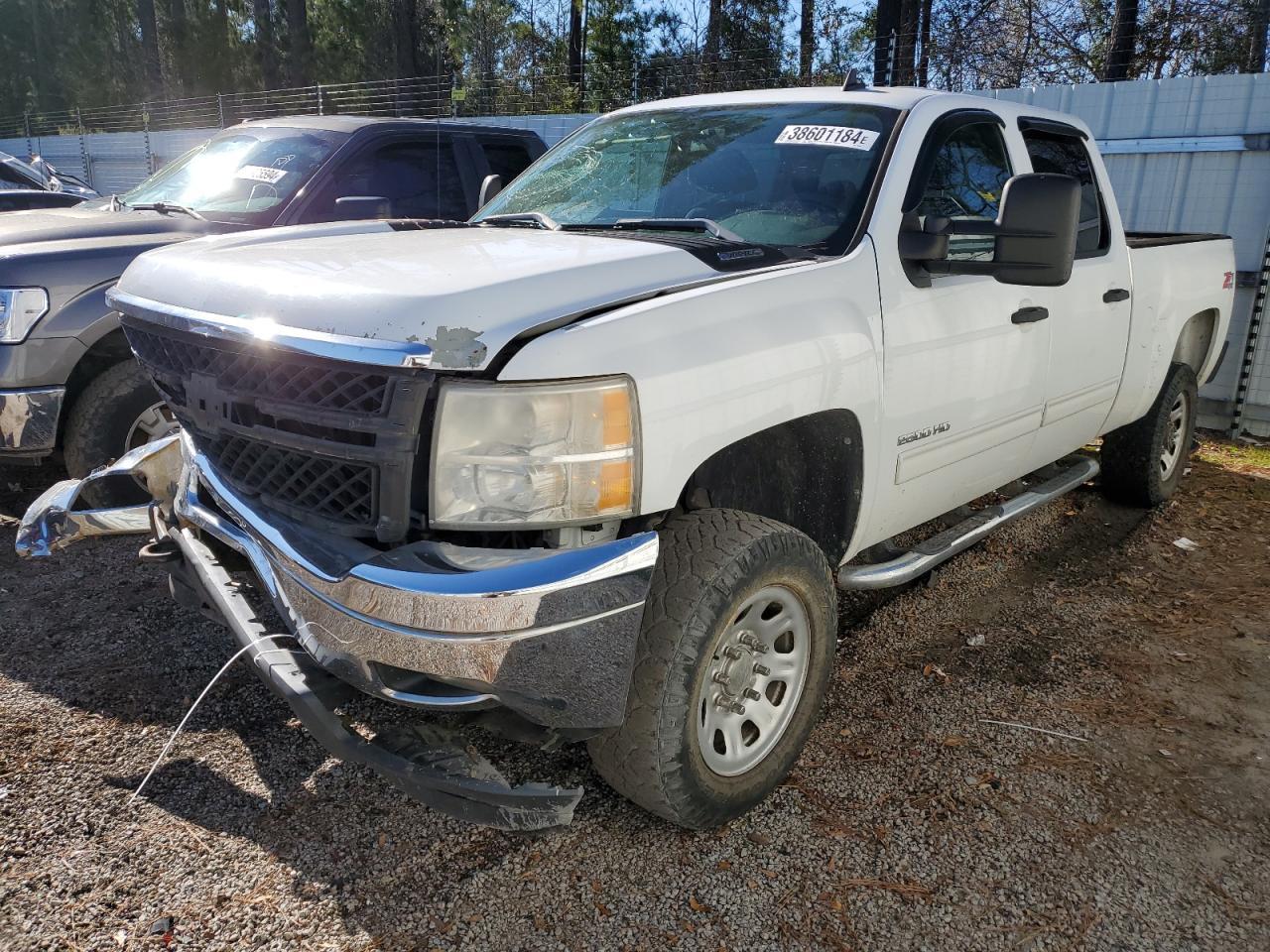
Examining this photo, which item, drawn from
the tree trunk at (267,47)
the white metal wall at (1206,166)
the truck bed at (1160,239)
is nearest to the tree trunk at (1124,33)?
the white metal wall at (1206,166)

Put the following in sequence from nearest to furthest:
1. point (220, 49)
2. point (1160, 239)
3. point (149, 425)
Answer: point (149, 425), point (1160, 239), point (220, 49)

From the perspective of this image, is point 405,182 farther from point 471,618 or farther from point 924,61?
point 924,61

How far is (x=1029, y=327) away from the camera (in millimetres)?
3627

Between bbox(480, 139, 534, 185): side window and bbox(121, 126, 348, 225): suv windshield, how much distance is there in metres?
1.05

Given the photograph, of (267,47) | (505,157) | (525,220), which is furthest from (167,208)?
(267,47)

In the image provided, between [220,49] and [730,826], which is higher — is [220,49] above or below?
above

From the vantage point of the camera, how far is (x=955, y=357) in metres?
3.23

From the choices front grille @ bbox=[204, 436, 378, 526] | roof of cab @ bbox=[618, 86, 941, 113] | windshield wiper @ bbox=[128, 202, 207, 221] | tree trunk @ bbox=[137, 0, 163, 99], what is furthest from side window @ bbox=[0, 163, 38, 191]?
tree trunk @ bbox=[137, 0, 163, 99]

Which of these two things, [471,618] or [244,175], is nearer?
[471,618]

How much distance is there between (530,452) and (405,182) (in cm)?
441

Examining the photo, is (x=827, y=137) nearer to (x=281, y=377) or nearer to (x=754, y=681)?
(x=754, y=681)

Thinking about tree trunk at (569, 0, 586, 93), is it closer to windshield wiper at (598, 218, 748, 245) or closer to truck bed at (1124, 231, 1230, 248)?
truck bed at (1124, 231, 1230, 248)

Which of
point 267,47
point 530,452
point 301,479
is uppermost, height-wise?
point 267,47

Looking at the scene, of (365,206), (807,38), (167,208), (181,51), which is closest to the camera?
(365,206)
